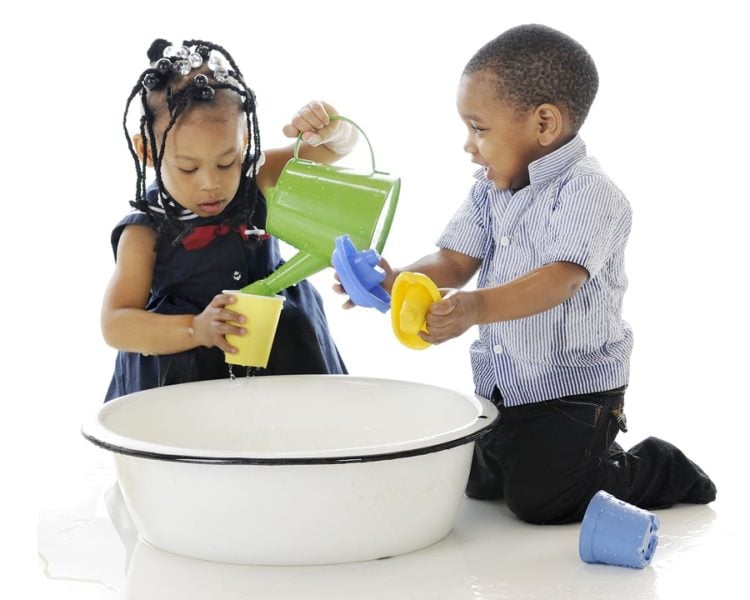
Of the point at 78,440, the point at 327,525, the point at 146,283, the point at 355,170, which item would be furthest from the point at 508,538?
the point at 78,440

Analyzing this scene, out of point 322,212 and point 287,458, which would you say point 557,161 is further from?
point 287,458

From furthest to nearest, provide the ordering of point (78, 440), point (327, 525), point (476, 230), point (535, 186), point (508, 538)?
point (78, 440) → point (476, 230) → point (535, 186) → point (508, 538) → point (327, 525)

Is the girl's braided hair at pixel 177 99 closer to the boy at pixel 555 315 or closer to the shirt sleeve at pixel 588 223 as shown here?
the boy at pixel 555 315

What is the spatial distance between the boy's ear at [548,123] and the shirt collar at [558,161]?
0.06ft

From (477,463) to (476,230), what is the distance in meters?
0.30

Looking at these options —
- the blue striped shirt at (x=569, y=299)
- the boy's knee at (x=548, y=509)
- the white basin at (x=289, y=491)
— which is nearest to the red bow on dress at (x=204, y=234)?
the white basin at (x=289, y=491)

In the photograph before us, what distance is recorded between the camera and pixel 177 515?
113 centimetres

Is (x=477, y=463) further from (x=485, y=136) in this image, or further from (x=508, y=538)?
(x=485, y=136)

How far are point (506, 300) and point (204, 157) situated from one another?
0.43 metres

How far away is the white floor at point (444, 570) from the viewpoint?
1.07 m

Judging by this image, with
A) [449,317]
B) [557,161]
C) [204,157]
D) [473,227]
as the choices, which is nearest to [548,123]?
[557,161]

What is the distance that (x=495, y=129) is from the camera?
1.31 m

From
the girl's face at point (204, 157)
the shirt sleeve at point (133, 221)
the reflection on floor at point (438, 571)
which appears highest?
the girl's face at point (204, 157)

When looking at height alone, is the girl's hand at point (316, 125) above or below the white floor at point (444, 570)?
above
